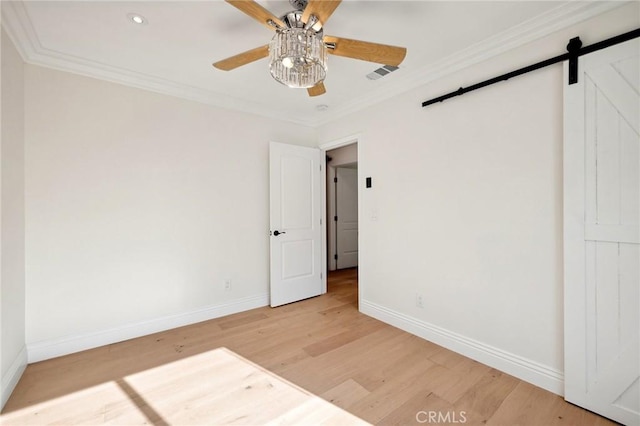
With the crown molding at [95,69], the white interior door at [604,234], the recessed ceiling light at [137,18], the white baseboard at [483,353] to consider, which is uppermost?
the recessed ceiling light at [137,18]

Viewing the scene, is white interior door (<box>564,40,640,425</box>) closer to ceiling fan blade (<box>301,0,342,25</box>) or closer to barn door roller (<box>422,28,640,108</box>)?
barn door roller (<box>422,28,640,108</box>)

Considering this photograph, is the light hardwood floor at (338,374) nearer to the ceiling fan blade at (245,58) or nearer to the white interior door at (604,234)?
the white interior door at (604,234)

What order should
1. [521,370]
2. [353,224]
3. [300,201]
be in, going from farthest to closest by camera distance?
[353,224]
[300,201]
[521,370]

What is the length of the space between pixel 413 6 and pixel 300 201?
2517 mm

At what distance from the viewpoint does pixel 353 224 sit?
244 inches

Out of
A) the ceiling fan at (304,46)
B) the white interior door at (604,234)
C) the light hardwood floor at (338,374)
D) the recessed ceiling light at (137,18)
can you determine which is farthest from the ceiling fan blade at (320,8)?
the light hardwood floor at (338,374)

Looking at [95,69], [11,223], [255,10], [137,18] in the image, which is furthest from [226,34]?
[11,223]

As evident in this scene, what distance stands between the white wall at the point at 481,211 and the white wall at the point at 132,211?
172cm

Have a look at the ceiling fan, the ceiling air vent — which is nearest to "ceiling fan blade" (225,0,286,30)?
the ceiling fan

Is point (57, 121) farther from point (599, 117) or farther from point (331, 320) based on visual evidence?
point (599, 117)

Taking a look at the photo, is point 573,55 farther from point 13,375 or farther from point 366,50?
point 13,375

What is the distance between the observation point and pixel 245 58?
6.20ft

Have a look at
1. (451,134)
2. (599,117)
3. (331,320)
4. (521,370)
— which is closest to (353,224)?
(331,320)

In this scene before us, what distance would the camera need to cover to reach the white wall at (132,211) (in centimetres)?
236
